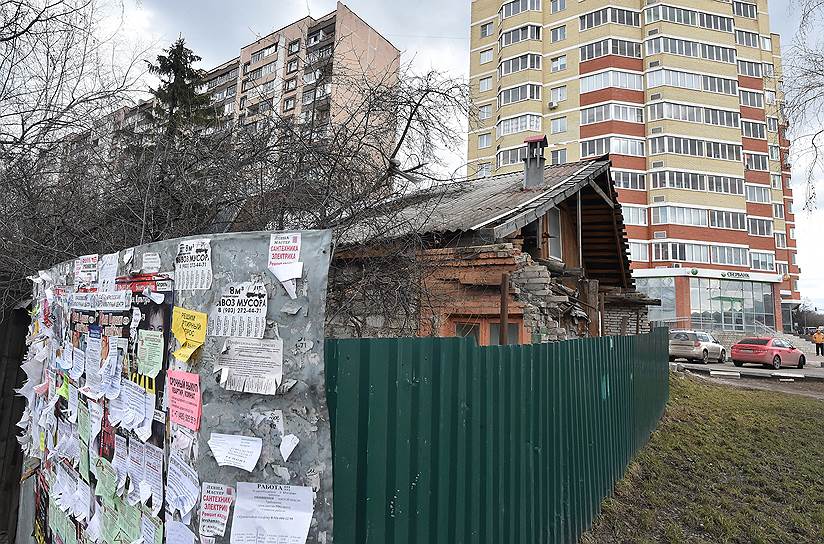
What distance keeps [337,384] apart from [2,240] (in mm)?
4313

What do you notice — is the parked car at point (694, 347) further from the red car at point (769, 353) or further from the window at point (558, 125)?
the window at point (558, 125)

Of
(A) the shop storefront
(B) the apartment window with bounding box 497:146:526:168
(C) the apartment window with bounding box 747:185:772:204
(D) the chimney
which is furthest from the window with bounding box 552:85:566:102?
(D) the chimney

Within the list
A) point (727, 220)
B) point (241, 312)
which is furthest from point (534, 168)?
point (727, 220)

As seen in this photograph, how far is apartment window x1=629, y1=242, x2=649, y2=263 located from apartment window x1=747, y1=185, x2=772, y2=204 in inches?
460

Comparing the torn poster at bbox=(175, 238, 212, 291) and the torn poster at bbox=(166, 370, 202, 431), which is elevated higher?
the torn poster at bbox=(175, 238, 212, 291)

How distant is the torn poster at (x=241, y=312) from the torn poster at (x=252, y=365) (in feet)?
0.11

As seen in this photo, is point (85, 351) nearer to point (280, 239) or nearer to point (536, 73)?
point (280, 239)

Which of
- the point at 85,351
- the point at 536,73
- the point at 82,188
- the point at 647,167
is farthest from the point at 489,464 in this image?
the point at 536,73

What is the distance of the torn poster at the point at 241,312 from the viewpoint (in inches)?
70.5

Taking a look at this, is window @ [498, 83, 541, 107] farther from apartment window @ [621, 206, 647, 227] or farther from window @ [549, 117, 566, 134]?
apartment window @ [621, 206, 647, 227]

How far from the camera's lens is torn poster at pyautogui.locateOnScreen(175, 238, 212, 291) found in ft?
6.37

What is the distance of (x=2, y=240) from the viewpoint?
475 centimetres

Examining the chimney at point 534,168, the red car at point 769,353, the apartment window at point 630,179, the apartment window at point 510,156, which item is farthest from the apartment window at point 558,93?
the chimney at point 534,168

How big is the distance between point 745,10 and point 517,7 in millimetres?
18184
